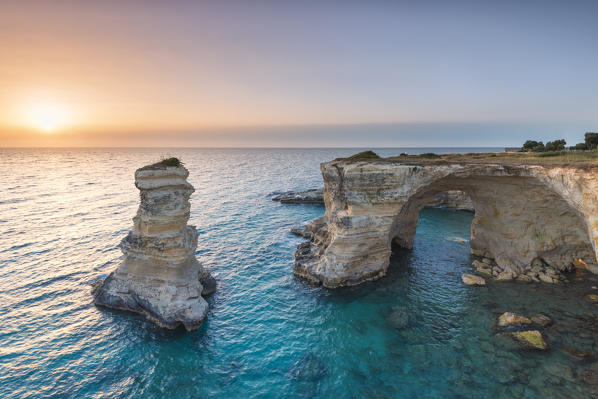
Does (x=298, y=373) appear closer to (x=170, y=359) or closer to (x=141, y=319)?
(x=170, y=359)

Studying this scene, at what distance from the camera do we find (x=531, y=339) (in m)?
15.4

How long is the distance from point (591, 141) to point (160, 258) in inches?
1632

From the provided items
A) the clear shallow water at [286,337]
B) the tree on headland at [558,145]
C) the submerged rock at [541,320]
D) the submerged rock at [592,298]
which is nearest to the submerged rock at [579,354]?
the clear shallow water at [286,337]

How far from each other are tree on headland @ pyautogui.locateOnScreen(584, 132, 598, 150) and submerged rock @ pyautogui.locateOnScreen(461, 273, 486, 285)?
752 inches

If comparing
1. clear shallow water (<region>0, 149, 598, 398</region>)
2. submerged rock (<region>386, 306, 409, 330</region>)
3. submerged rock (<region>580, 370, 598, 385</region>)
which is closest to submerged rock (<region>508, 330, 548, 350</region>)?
clear shallow water (<region>0, 149, 598, 398</region>)

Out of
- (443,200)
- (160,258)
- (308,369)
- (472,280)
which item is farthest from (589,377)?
(443,200)

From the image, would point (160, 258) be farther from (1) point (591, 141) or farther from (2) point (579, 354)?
(1) point (591, 141)

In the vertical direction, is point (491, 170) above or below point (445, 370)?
above

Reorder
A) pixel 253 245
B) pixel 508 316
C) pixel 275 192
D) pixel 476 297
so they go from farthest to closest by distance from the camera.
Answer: pixel 275 192 → pixel 253 245 → pixel 476 297 → pixel 508 316

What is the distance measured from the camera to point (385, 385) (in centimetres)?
1352

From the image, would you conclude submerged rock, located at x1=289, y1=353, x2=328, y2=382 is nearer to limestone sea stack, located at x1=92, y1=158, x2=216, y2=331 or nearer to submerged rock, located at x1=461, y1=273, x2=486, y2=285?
limestone sea stack, located at x1=92, y1=158, x2=216, y2=331

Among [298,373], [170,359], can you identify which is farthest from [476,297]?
[170,359]

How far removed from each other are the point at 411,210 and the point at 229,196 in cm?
4334

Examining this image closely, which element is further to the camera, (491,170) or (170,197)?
(491,170)
